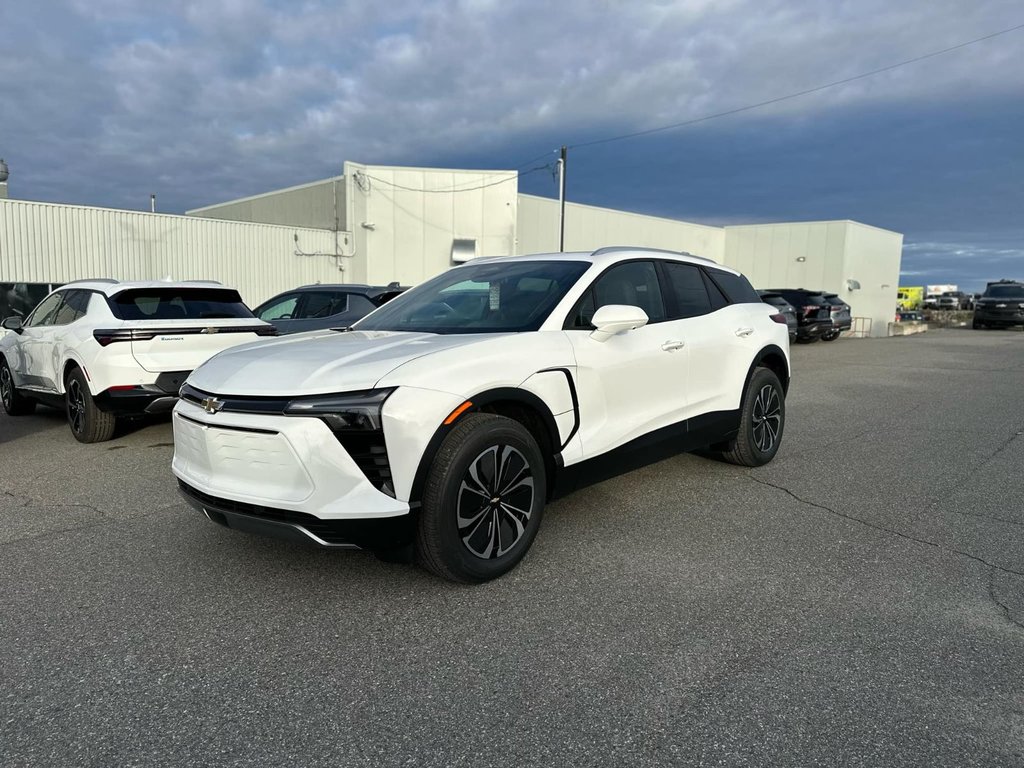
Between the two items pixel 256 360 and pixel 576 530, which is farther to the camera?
pixel 576 530

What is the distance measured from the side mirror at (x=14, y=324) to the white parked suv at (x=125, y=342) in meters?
0.02

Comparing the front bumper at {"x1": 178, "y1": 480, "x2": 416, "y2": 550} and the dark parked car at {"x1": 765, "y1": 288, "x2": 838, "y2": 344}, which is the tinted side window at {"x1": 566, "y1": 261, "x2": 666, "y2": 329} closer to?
the front bumper at {"x1": 178, "y1": 480, "x2": 416, "y2": 550}

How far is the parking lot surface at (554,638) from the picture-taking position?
2363 mm

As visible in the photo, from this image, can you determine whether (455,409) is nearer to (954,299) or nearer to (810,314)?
(810,314)

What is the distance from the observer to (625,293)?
4586mm

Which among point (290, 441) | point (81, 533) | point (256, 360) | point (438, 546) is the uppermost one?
point (256, 360)

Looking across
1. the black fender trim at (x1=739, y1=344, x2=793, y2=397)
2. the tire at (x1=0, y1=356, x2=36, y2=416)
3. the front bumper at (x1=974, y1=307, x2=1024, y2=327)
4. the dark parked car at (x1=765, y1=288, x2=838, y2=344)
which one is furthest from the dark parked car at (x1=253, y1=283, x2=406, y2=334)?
the front bumper at (x1=974, y1=307, x2=1024, y2=327)

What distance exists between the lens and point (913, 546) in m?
4.16

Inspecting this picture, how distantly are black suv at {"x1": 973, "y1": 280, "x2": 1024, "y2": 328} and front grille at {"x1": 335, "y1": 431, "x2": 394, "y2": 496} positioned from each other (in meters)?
37.6

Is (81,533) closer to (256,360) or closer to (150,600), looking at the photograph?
(150,600)

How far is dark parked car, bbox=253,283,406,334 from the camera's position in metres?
9.70

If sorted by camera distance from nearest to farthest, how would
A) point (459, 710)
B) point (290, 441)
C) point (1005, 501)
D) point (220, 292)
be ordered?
point (459, 710)
point (290, 441)
point (1005, 501)
point (220, 292)

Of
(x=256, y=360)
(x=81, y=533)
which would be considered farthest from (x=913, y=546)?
(x=81, y=533)

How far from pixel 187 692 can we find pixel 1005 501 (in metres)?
5.27
